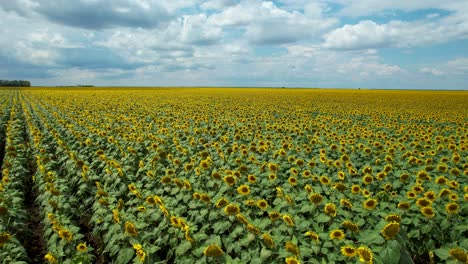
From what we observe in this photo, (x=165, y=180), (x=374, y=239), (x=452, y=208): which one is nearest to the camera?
(x=374, y=239)

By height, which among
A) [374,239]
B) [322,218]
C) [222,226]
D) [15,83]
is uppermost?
[15,83]

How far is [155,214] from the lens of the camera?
15.0 feet

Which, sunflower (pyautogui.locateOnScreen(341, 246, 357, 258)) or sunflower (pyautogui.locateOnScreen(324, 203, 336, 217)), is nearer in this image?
sunflower (pyautogui.locateOnScreen(341, 246, 357, 258))

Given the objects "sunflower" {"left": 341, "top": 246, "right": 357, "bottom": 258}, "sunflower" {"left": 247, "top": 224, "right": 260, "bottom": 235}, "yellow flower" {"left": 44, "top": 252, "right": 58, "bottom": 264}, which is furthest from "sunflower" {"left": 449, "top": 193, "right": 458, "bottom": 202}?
"yellow flower" {"left": 44, "top": 252, "right": 58, "bottom": 264}

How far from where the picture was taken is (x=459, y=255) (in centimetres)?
308

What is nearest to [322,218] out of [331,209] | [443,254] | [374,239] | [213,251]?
[331,209]

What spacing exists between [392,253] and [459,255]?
68 centimetres

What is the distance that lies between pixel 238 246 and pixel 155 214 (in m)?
1.51

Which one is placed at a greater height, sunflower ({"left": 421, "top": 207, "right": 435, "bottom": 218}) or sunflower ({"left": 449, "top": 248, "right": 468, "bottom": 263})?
sunflower ({"left": 421, "top": 207, "right": 435, "bottom": 218})

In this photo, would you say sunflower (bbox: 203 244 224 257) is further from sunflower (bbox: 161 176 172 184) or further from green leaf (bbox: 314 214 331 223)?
sunflower (bbox: 161 176 172 184)

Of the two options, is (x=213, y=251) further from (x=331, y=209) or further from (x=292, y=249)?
(x=331, y=209)

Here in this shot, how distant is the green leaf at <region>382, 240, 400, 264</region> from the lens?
298cm

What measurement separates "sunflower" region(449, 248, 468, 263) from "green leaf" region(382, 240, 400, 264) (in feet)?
1.79

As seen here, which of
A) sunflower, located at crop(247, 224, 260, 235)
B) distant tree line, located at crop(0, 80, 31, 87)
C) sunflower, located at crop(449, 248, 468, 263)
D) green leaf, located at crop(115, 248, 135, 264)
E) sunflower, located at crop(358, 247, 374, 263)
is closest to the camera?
sunflower, located at crop(358, 247, 374, 263)
